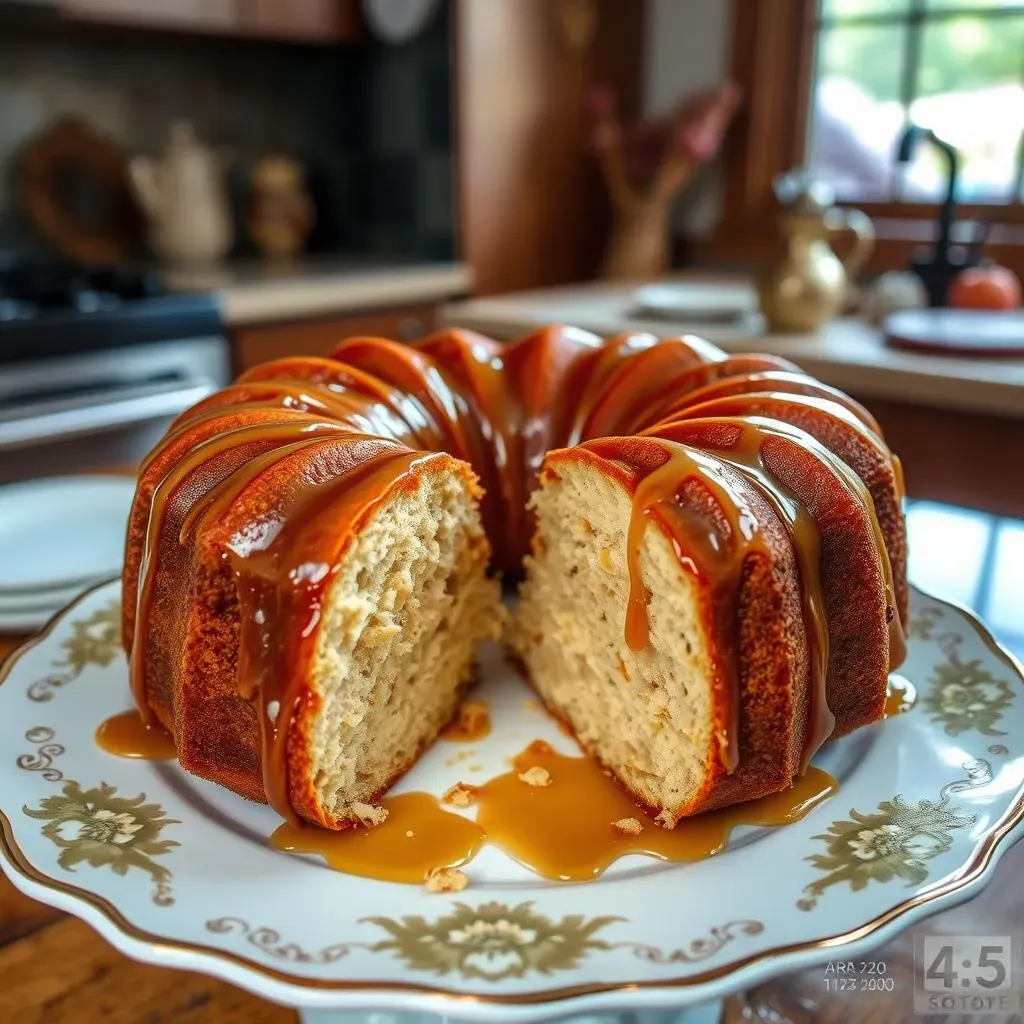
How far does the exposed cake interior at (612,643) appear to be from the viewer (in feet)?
2.77

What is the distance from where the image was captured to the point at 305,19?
9.08ft

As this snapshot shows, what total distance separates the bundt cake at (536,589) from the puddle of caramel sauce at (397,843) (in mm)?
25

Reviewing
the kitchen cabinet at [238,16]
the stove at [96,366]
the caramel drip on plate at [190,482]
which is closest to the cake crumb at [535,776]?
the caramel drip on plate at [190,482]

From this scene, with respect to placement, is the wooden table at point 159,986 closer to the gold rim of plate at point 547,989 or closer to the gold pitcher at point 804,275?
the gold rim of plate at point 547,989

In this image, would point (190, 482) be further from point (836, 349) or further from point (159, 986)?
point (836, 349)

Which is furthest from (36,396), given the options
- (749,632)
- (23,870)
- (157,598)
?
(749,632)

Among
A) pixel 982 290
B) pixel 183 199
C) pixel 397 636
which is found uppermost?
pixel 183 199

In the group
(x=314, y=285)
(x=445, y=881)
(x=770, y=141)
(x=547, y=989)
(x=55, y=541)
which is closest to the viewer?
(x=547, y=989)

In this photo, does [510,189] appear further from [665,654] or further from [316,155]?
[665,654]

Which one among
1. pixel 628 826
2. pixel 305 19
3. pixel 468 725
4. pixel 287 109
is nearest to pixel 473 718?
pixel 468 725

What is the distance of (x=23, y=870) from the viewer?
716mm

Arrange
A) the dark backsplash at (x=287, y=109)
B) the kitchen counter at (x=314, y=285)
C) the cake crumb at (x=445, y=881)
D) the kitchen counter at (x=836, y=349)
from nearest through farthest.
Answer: the cake crumb at (x=445, y=881)
the kitchen counter at (x=836, y=349)
the kitchen counter at (x=314, y=285)
the dark backsplash at (x=287, y=109)

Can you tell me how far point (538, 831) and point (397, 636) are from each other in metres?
0.23

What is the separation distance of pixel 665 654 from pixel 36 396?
5.58 feet
